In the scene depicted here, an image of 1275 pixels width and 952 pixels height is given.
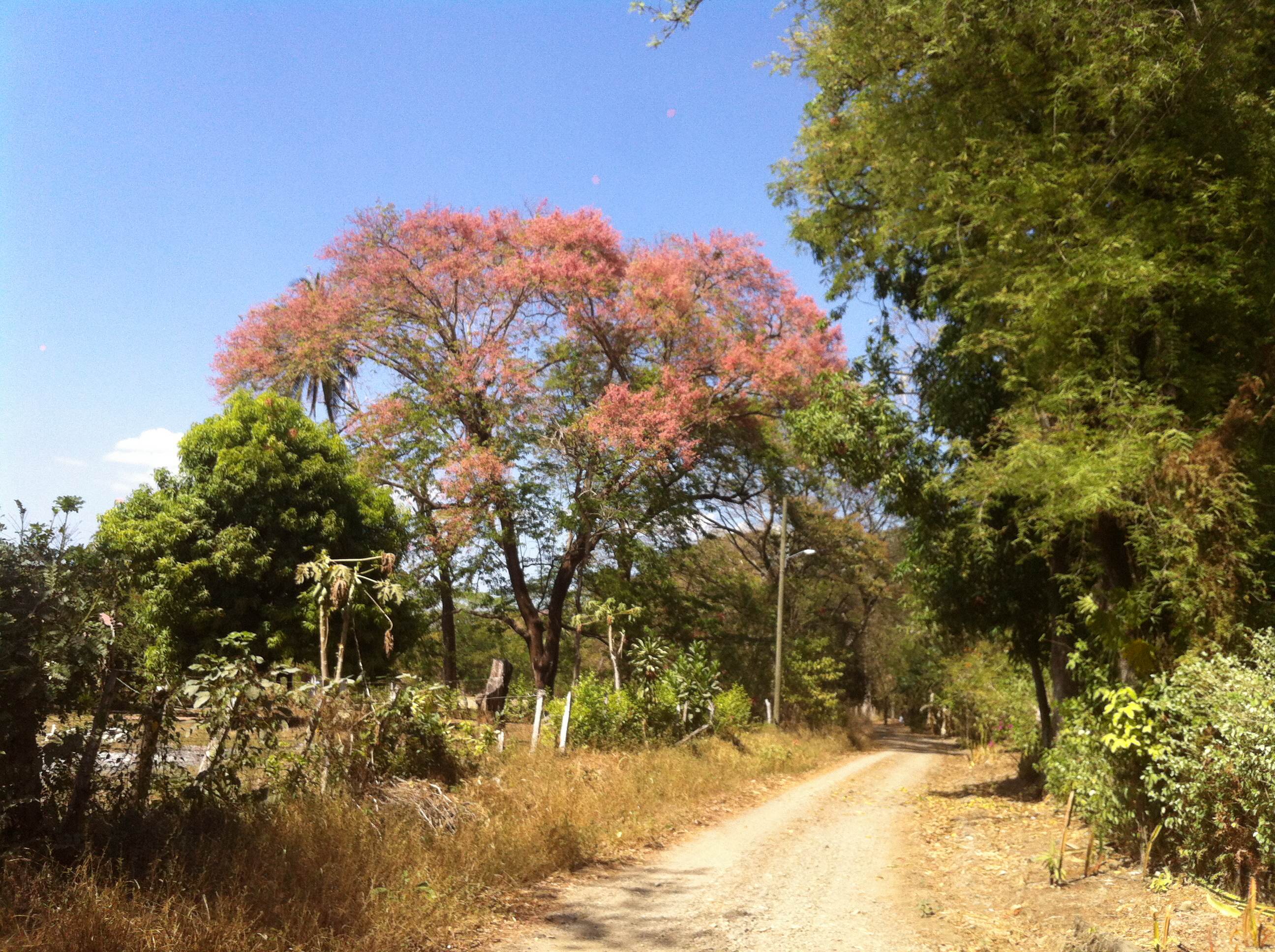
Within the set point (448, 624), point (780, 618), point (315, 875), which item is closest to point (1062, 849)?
point (315, 875)

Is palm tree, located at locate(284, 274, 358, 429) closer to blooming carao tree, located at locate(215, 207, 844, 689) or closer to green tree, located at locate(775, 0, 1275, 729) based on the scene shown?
blooming carao tree, located at locate(215, 207, 844, 689)

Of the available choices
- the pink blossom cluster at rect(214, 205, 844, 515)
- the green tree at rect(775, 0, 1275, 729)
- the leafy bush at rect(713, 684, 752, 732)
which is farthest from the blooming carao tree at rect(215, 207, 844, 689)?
the green tree at rect(775, 0, 1275, 729)

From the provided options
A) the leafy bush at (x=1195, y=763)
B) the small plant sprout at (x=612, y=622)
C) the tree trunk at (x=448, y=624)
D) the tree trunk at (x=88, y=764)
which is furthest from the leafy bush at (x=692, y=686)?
the tree trunk at (x=88, y=764)

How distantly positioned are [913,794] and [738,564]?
18.6 m

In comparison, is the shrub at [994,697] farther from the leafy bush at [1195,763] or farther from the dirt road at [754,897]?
the leafy bush at [1195,763]

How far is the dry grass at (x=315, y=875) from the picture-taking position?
4.53 metres

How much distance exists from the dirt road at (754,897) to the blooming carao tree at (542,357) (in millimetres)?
9729

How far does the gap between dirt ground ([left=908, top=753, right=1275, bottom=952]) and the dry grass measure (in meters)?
3.23

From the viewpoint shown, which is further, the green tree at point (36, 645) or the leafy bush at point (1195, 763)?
the leafy bush at point (1195, 763)

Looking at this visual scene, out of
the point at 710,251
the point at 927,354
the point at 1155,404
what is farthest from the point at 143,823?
the point at 710,251

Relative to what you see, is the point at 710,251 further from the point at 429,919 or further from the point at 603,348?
the point at 429,919

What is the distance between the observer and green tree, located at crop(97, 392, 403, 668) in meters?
18.2

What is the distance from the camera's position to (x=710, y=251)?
22391 millimetres

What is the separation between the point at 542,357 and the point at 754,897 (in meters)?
15.7
